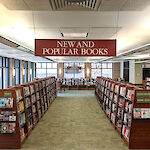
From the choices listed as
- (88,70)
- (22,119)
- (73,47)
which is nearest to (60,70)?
(88,70)

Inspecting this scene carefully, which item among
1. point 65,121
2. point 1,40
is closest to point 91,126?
point 65,121

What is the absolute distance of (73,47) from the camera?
3.71 m

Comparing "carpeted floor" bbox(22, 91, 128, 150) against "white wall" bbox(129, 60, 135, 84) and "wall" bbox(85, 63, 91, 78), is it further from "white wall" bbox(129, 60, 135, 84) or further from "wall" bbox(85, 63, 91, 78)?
"wall" bbox(85, 63, 91, 78)

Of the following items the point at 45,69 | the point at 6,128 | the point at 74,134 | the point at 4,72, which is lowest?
the point at 74,134

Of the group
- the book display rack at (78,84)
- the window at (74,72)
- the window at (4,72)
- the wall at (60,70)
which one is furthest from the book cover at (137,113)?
the window at (74,72)

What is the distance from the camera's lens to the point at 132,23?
3.85m

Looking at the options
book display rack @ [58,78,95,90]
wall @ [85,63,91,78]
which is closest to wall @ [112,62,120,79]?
wall @ [85,63,91,78]

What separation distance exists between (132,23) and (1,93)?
161 inches

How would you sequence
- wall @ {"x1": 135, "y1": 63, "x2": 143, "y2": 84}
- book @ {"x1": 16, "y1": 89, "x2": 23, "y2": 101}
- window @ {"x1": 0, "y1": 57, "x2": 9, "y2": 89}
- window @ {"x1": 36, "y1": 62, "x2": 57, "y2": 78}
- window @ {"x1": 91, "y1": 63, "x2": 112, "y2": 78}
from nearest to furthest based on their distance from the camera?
book @ {"x1": 16, "y1": 89, "x2": 23, "y2": 101}
window @ {"x1": 0, "y1": 57, "x2": 9, "y2": 89}
wall @ {"x1": 135, "y1": 63, "x2": 143, "y2": 84}
window @ {"x1": 36, "y1": 62, "x2": 57, "y2": 78}
window @ {"x1": 91, "y1": 63, "x2": 112, "y2": 78}

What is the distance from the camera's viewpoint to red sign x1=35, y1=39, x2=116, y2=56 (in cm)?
372

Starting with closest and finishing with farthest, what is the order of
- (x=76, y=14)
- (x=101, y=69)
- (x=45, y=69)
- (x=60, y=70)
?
1. (x=76, y=14)
2. (x=60, y=70)
3. (x=45, y=69)
4. (x=101, y=69)

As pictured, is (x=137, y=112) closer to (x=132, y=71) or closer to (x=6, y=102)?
(x=6, y=102)

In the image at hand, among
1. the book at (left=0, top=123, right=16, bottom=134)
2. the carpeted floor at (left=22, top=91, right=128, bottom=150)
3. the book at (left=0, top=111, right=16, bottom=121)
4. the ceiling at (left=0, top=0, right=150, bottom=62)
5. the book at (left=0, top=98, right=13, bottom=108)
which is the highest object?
the ceiling at (left=0, top=0, right=150, bottom=62)

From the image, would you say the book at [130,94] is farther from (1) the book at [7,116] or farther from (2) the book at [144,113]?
(1) the book at [7,116]
